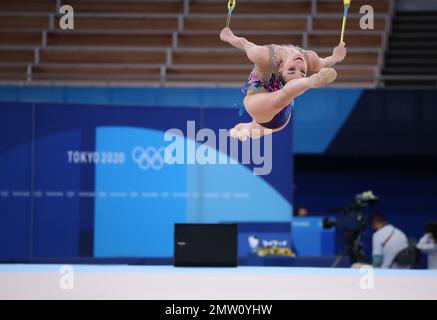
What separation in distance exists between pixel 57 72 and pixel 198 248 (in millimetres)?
3563

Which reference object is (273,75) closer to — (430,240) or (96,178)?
(96,178)

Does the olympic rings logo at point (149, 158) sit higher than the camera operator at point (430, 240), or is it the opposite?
the olympic rings logo at point (149, 158)

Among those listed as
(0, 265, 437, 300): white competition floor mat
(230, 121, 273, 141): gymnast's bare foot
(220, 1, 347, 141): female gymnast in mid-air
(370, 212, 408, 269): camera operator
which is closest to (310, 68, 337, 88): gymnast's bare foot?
(220, 1, 347, 141): female gymnast in mid-air

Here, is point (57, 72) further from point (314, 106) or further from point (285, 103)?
point (285, 103)

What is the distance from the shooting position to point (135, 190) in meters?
9.55

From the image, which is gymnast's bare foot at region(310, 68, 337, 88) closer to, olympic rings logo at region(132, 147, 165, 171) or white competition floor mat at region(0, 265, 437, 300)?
white competition floor mat at region(0, 265, 437, 300)

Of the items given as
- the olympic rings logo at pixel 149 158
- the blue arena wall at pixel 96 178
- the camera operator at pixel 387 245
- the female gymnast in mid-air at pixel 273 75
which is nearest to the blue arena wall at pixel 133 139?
the blue arena wall at pixel 96 178

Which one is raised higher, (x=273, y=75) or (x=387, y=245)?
(x=273, y=75)

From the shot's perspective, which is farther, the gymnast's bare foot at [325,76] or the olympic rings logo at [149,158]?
the olympic rings logo at [149,158]

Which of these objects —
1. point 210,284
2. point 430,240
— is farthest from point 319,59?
point 430,240

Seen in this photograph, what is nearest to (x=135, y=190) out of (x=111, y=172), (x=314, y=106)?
(x=111, y=172)

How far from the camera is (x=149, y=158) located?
31.3 ft

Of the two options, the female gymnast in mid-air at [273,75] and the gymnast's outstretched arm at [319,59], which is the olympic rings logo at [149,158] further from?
the gymnast's outstretched arm at [319,59]

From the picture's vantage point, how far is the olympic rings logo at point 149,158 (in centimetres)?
952
